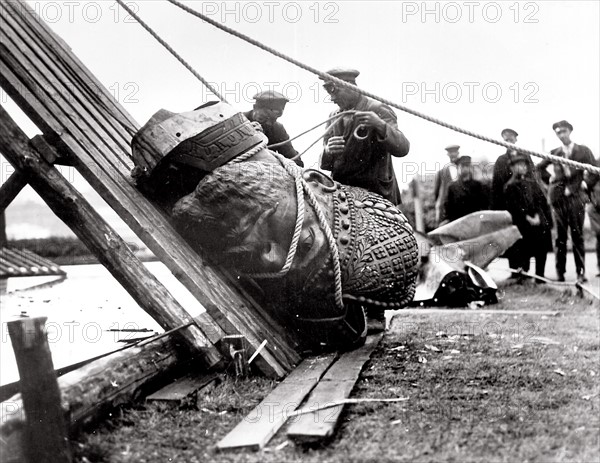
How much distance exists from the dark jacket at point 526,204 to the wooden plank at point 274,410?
6.95 meters

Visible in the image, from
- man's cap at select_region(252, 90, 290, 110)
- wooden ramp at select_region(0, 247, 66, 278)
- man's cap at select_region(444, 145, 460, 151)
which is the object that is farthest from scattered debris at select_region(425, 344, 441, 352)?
man's cap at select_region(444, 145, 460, 151)

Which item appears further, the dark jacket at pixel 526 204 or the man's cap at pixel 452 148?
the man's cap at pixel 452 148

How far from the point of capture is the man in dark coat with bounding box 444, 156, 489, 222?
11047mm

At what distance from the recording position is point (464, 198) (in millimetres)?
11047

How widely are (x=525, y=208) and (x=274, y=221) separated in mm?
7306

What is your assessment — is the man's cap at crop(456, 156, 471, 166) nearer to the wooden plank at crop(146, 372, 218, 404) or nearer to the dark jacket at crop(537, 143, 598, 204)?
the dark jacket at crop(537, 143, 598, 204)

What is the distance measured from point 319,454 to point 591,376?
1703mm

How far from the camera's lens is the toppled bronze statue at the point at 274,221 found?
3.37m

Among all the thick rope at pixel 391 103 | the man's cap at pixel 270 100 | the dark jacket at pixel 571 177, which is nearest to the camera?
the thick rope at pixel 391 103

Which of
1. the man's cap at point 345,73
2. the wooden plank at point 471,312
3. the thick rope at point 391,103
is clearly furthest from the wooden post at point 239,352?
the wooden plank at point 471,312

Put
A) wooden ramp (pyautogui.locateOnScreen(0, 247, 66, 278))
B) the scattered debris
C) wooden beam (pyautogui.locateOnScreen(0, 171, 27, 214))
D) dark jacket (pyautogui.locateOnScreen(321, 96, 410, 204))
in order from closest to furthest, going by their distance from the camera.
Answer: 1. wooden beam (pyautogui.locateOnScreen(0, 171, 27, 214))
2. the scattered debris
3. dark jacket (pyautogui.locateOnScreen(321, 96, 410, 204))
4. wooden ramp (pyautogui.locateOnScreen(0, 247, 66, 278))

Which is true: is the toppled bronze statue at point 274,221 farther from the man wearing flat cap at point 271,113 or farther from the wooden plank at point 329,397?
the man wearing flat cap at point 271,113

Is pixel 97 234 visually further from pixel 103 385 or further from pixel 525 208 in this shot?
pixel 525 208

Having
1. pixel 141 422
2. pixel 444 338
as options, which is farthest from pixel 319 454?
pixel 444 338
